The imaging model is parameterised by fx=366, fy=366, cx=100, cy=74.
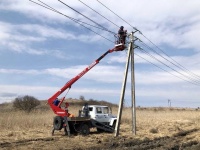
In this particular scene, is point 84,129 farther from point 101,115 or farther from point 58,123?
point 101,115

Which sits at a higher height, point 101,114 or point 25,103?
point 25,103

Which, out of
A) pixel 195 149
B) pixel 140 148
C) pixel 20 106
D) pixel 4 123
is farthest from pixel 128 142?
pixel 20 106

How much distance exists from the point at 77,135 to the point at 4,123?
7348 millimetres

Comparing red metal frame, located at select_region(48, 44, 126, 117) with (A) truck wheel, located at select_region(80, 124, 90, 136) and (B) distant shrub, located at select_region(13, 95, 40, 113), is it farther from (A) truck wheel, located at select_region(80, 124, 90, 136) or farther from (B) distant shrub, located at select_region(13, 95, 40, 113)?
(B) distant shrub, located at select_region(13, 95, 40, 113)

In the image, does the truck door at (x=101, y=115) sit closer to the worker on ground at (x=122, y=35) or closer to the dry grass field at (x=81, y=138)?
the dry grass field at (x=81, y=138)

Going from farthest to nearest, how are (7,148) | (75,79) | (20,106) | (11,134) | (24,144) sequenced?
1. (20,106)
2. (75,79)
3. (11,134)
4. (24,144)
5. (7,148)

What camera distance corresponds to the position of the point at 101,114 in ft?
91.1

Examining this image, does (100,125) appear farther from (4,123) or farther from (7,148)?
(7,148)

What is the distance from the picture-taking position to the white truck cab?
27.3m

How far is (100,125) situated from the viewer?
26.9 metres

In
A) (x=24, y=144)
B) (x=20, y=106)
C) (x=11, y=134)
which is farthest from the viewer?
(x=20, y=106)

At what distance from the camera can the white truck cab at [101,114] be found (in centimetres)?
2730

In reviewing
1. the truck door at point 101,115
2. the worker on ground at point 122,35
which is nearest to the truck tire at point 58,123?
the truck door at point 101,115

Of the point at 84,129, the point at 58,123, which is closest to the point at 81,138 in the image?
the point at 84,129
